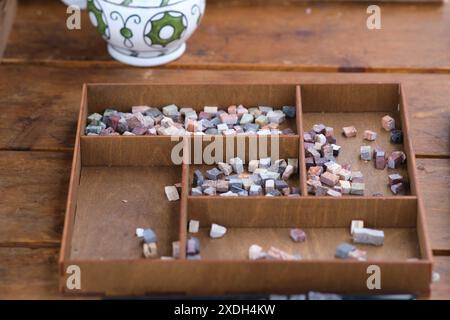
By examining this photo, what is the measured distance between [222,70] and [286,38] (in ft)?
0.44

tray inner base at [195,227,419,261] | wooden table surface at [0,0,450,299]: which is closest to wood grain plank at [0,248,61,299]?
wooden table surface at [0,0,450,299]

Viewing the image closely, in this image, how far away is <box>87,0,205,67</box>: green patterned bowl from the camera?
131 centimetres

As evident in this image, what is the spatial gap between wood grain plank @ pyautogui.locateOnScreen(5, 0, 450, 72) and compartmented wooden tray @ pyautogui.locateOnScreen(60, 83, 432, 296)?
13 centimetres

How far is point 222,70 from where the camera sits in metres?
1.43

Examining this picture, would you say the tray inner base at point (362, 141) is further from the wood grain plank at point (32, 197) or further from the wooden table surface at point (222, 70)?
the wood grain plank at point (32, 197)

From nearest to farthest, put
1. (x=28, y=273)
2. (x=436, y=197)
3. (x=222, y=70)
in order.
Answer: (x=28, y=273)
(x=436, y=197)
(x=222, y=70)

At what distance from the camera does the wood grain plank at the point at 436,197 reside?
1133 mm

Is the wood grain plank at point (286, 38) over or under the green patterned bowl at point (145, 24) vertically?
under

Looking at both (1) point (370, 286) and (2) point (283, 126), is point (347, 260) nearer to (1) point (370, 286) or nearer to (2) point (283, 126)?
(1) point (370, 286)

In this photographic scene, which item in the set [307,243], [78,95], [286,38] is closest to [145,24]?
[78,95]

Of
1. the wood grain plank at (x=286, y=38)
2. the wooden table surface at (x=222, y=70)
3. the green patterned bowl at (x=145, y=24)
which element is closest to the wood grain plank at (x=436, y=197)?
the wooden table surface at (x=222, y=70)

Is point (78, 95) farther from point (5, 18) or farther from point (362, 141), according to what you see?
point (362, 141)

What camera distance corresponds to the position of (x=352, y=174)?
3.94 ft

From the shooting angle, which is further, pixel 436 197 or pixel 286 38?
pixel 286 38
